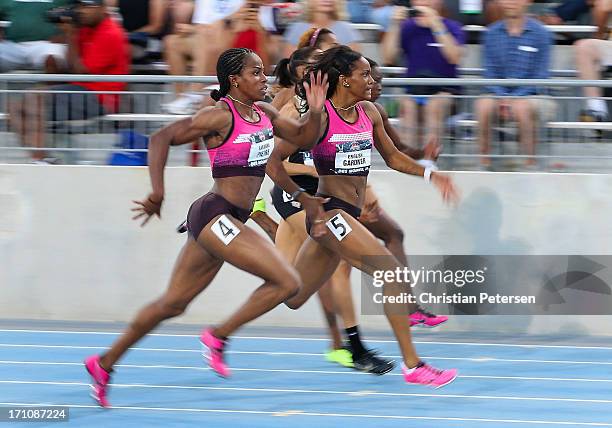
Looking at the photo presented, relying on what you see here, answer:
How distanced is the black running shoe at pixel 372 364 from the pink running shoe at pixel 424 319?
142 centimetres

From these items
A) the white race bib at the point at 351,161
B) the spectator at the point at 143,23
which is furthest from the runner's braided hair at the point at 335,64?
the spectator at the point at 143,23

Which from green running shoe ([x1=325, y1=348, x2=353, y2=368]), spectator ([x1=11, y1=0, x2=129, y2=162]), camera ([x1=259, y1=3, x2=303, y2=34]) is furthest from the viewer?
camera ([x1=259, y1=3, x2=303, y2=34])

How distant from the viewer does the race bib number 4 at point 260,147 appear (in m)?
8.41

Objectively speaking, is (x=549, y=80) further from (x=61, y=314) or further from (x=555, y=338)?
(x=61, y=314)

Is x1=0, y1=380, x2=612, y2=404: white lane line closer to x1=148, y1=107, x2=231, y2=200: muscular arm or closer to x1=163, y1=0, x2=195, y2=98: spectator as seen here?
x1=148, y1=107, x2=231, y2=200: muscular arm

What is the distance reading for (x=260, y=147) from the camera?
27.7 ft

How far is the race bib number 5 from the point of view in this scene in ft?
28.7

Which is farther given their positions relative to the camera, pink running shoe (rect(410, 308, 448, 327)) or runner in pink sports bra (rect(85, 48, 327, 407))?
pink running shoe (rect(410, 308, 448, 327))

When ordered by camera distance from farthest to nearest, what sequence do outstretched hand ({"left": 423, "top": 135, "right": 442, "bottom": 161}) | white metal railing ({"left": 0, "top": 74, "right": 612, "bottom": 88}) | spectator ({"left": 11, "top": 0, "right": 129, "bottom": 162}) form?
spectator ({"left": 11, "top": 0, "right": 129, "bottom": 162}) → white metal railing ({"left": 0, "top": 74, "right": 612, "bottom": 88}) → outstretched hand ({"left": 423, "top": 135, "right": 442, "bottom": 161})

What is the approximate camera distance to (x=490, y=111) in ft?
36.5

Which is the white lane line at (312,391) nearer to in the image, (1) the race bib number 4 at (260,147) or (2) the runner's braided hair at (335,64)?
(1) the race bib number 4 at (260,147)

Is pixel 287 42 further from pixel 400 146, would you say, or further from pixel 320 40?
pixel 400 146

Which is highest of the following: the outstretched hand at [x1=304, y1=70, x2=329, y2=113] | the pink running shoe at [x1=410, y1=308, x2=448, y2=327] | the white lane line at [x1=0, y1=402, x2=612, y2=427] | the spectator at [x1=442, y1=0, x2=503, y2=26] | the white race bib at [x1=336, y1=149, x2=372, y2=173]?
the outstretched hand at [x1=304, y1=70, x2=329, y2=113]

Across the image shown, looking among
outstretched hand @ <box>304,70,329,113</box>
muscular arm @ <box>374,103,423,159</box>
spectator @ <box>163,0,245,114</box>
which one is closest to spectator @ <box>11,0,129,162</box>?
spectator @ <box>163,0,245,114</box>
